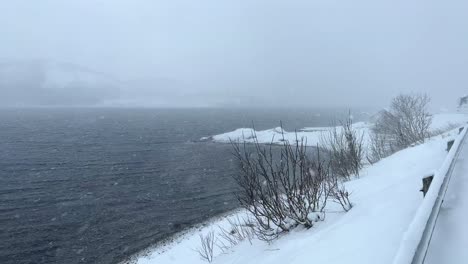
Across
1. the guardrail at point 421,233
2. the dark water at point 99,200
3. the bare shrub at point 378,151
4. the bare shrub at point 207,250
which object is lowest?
the dark water at point 99,200

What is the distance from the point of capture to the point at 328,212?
777cm

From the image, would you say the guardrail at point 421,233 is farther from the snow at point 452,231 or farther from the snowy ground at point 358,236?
the snowy ground at point 358,236

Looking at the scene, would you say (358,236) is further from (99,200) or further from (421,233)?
(99,200)

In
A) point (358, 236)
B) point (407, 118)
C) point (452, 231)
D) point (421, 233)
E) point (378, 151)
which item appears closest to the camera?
point (421, 233)

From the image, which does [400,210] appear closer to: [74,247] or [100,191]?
[74,247]

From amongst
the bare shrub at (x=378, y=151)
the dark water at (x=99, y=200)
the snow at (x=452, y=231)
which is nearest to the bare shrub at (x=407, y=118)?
the bare shrub at (x=378, y=151)

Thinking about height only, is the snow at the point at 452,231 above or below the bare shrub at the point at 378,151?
above

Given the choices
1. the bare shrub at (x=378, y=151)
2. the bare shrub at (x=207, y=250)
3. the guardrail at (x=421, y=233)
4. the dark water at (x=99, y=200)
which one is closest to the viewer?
the guardrail at (x=421, y=233)

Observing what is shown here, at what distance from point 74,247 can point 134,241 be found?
3.76m

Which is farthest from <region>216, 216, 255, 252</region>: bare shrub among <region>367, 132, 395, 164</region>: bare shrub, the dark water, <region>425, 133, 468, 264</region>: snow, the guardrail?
Result: <region>367, 132, 395, 164</region>: bare shrub

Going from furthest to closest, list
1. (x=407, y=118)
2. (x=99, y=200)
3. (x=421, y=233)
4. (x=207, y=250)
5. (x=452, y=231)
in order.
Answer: (x=407, y=118) < (x=99, y=200) < (x=207, y=250) < (x=452, y=231) < (x=421, y=233)

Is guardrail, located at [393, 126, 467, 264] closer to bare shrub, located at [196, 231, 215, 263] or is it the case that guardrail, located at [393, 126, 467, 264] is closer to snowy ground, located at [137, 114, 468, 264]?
snowy ground, located at [137, 114, 468, 264]

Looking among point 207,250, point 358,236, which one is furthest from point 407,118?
point 358,236

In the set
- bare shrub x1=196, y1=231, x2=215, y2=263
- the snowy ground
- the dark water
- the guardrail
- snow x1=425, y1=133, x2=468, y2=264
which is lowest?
the dark water
